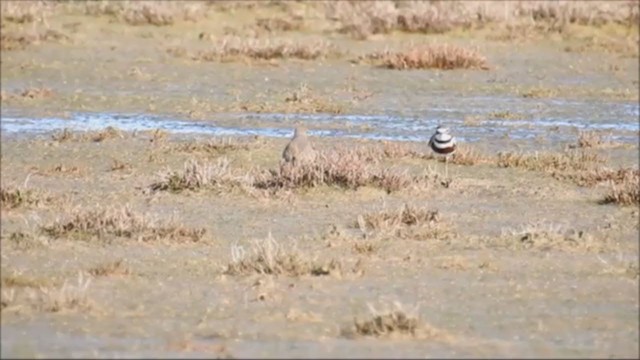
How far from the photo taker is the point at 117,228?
1102 cm

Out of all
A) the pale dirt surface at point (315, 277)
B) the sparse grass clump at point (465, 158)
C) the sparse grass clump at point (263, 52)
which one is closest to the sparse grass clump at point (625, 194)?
the pale dirt surface at point (315, 277)

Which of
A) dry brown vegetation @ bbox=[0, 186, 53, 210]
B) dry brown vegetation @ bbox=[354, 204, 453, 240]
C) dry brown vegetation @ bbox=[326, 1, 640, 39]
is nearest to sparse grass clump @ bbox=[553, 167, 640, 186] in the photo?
dry brown vegetation @ bbox=[354, 204, 453, 240]

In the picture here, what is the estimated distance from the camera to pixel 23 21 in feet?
93.4

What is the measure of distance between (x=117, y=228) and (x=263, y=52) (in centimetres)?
1442

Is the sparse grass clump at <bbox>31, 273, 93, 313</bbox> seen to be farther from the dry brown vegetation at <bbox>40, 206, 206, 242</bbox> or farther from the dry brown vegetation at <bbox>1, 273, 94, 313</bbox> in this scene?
the dry brown vegetation at <bbox>40, 206, 206, 242</bbox>

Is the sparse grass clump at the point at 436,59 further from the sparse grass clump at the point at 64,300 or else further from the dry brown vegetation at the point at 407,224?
the sparse grass clump at the point at 64,300

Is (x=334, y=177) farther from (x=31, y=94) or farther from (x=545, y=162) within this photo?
(x=31, y=94)

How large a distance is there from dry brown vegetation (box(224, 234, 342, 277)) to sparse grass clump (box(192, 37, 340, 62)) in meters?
15.1

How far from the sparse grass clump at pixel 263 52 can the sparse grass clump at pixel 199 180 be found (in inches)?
451

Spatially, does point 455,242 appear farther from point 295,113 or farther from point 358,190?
point 295,113

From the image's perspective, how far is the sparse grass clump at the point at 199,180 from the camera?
1333 centimetres

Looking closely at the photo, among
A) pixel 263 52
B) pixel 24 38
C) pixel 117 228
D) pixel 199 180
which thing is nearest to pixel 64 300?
pixel 117 228

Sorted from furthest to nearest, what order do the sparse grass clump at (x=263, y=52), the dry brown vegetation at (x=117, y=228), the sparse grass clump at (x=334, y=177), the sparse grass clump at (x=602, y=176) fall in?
the sparse grass clump at (x=263, y=52) → the sparse grass clump at (x=602, y=176) → the sparse grass clump at (x=334, y=177) → the dry brown vegetation at (x=117, y=228)

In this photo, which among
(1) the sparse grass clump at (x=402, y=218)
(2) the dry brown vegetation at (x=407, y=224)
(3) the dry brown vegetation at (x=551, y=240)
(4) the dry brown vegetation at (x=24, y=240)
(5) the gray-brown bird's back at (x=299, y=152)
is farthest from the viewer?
(5) the gray-brown bird's back at (x=299, y=152)
